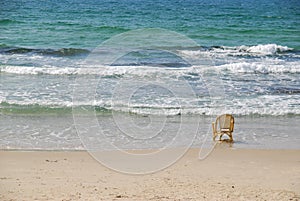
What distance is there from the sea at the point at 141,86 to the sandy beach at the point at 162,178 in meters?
0.80

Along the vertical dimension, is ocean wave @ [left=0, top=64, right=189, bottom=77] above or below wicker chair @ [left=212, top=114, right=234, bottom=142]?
above

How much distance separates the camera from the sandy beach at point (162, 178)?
310 inches

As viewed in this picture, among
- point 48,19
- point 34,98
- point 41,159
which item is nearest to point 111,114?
point 34,98

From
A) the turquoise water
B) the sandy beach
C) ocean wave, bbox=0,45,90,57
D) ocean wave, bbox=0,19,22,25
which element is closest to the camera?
the sandy beach

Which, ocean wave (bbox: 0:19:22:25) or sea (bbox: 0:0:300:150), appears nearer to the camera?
sea (bbox: 0:0:300:150)

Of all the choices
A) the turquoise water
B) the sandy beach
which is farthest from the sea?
the sandy beach

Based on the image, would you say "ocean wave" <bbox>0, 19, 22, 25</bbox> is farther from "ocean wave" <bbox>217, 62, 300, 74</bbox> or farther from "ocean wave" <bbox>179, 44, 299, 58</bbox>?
"ocean wave" <bbox>217, 62, 300, 74</bbox>

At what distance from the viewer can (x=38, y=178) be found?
28.5 ft

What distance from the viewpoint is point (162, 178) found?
29.2ft

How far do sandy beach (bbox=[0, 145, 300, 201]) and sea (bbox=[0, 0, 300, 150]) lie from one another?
2.63 feet

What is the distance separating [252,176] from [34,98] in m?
7.77

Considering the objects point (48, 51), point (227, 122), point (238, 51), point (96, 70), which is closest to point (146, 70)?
point (96, 70)

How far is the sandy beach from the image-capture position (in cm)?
788

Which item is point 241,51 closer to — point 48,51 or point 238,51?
point 238,51
